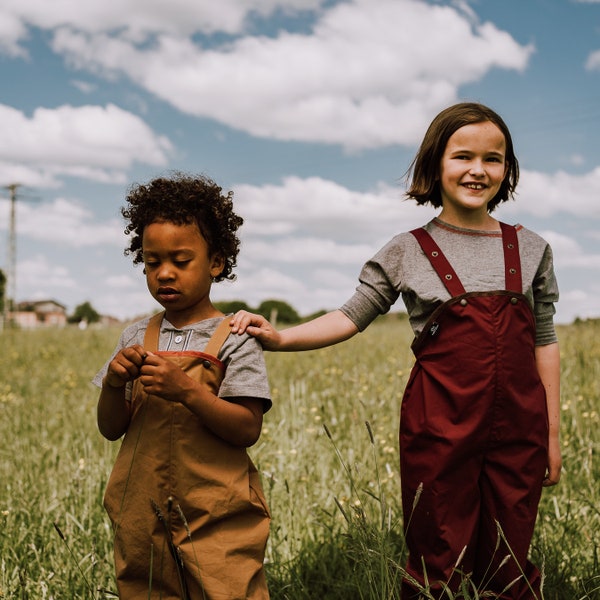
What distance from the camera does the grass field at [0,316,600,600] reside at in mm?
2953

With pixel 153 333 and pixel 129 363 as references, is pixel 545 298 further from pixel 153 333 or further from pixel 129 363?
pixel 129 363

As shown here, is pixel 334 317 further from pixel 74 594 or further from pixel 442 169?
pixel 74 594

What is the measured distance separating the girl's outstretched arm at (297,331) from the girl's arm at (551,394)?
28.6 inches

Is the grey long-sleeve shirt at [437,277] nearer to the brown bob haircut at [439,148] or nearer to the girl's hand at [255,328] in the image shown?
the brown bob haircut at [439,148]

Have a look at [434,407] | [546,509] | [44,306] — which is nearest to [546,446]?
[434,407]

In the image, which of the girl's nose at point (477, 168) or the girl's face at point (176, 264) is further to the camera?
the girl's nose at point (477, 168)

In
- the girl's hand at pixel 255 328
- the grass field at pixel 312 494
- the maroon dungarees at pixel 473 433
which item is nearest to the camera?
the girl's hand at pixel 255 328

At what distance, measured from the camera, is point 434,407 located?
7.90 feet

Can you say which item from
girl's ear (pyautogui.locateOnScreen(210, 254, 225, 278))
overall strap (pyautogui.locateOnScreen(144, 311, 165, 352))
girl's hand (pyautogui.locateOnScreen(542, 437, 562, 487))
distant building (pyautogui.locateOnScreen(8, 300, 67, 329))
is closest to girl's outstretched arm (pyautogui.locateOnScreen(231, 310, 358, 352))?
girl's ear (pyautogui.locateOnScreen(210, 254, 225, 278))

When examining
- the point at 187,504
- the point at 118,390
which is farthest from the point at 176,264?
the point at 187,504

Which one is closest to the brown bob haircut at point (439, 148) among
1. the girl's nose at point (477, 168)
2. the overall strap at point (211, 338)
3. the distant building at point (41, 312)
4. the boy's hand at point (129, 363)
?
the girl's nose at point (477, 168)

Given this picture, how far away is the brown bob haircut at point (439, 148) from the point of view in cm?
258

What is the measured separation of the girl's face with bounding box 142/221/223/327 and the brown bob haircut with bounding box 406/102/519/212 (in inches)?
35.9

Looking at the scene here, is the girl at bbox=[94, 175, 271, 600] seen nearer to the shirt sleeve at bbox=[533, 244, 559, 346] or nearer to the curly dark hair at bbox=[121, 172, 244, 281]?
the curly dark hair at bbox=[121, 172, 244, 281]
